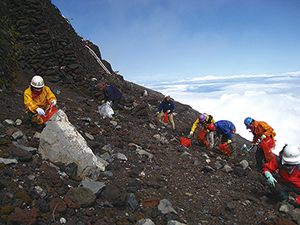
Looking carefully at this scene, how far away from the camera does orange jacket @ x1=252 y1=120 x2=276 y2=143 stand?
6.21 metres

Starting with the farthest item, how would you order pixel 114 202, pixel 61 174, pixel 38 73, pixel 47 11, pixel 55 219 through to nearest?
pixel 47 11, pixel 38 73, pixel 61 174, pixel 114 202, pixel 55 219

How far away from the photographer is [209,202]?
411 centimetres

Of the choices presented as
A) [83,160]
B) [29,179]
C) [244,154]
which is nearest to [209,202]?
[83,160]

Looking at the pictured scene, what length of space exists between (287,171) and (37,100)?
21.1ft

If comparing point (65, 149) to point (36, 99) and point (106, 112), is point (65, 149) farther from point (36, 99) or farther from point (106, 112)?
point (106, 112)

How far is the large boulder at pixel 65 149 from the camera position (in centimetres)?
378

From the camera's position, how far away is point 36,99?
5.08 m

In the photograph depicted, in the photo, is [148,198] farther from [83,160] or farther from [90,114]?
[90,114]

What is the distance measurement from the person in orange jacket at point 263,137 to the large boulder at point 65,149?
204 inches

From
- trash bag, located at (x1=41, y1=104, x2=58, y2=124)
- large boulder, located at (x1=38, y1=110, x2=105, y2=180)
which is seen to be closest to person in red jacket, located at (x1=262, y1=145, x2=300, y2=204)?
large boulder, located at (x1=38, y1=110, x2=105, y2=180)

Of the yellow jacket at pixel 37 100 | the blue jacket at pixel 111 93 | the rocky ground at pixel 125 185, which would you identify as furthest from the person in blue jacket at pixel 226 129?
the yellow jacket at pixel 37 100

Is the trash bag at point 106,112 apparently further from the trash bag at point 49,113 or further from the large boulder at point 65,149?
the large boulder at point 65,149

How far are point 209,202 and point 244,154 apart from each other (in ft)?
20.4

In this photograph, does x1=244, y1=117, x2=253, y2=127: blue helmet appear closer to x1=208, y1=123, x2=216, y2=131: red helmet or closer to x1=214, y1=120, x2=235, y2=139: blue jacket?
x1=214, y1=120, x2=235, y2=139: blue jacket
